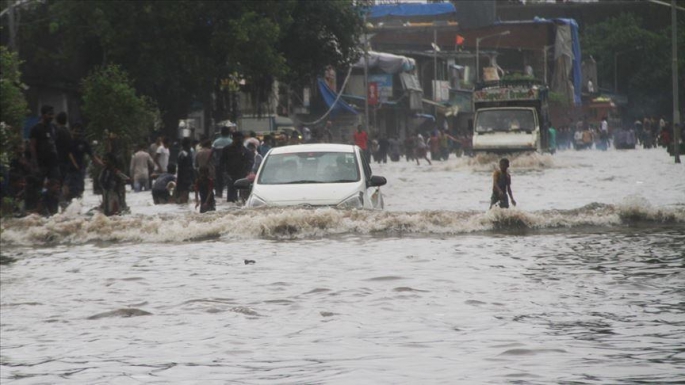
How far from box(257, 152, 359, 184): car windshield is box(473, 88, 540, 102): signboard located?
3010 centimetres

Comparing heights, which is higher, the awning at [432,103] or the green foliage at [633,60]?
the green foliage at [633,60]

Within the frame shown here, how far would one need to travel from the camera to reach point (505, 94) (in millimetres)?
49406

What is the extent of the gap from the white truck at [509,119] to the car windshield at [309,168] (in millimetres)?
27991

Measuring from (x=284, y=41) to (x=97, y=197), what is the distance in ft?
63.2

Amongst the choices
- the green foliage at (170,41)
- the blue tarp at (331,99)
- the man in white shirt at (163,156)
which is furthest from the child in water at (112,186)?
the blue tarp at (331,99)

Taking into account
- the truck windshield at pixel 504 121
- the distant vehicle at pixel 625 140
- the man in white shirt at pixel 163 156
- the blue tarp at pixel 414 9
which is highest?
the blue tarp at pixel 414 9

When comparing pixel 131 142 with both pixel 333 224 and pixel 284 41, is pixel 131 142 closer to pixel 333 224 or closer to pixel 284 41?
pixel 333 224

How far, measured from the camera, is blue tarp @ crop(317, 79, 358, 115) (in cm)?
6938

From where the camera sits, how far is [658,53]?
117m

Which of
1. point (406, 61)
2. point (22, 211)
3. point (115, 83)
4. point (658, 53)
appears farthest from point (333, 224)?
point (658, 53)

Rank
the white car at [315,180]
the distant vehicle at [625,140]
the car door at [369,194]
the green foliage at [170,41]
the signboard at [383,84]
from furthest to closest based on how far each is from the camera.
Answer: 1. the distant vehicle at [625,140]
2. the signboard at [383,84]
3. the green foliage at [170,41]
4. the car door at [369,194]
5. the white car at [315,180]

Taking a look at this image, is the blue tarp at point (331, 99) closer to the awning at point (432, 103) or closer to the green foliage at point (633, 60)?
the awning at point (432, 103)

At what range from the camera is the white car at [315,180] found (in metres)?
18.3

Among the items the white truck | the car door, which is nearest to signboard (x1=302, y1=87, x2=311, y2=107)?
the white truck
